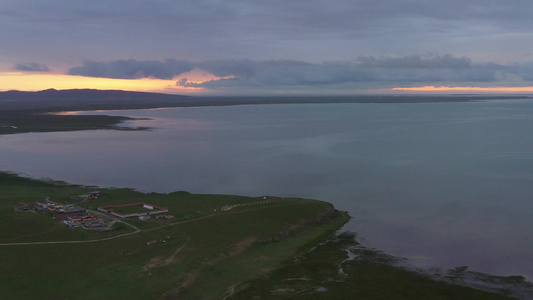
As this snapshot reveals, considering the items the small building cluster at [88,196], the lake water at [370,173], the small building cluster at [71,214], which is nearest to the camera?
the small building cluster at [71,214]

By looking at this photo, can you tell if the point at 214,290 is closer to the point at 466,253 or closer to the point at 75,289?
the point at 75,289

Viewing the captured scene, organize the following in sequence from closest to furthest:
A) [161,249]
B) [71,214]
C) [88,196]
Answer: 1. [161,249]
2. [71,214]
3. [88,196]

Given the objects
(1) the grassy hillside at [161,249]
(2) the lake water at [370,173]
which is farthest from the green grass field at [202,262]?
(2) the lake water at [370,173]

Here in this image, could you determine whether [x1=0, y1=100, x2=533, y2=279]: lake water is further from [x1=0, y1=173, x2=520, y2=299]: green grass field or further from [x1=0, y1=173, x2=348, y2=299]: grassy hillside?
[x1=0, y1=173, x2=348, y2=299]: grassy hillside

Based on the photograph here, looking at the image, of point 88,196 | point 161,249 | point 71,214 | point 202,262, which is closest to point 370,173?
point 88,196

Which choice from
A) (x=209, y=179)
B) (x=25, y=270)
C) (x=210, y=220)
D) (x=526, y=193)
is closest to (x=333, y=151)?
(x=209, y=179)

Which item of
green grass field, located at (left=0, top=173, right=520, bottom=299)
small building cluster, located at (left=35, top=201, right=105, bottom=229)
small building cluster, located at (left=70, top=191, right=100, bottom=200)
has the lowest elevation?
green grass field, located at (left=0, top=173, right=520, bottom=299)

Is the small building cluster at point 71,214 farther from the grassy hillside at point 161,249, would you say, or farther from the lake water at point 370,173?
the lake water at point 370,173

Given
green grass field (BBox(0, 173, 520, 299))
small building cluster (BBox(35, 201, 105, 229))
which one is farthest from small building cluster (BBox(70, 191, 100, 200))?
green grass field (BBox(0, 173, 520, 299))

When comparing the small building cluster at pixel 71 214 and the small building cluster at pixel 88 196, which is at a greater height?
the small building cluster at pixel 71 214

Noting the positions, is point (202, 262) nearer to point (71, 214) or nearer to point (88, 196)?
point (71, 214)
